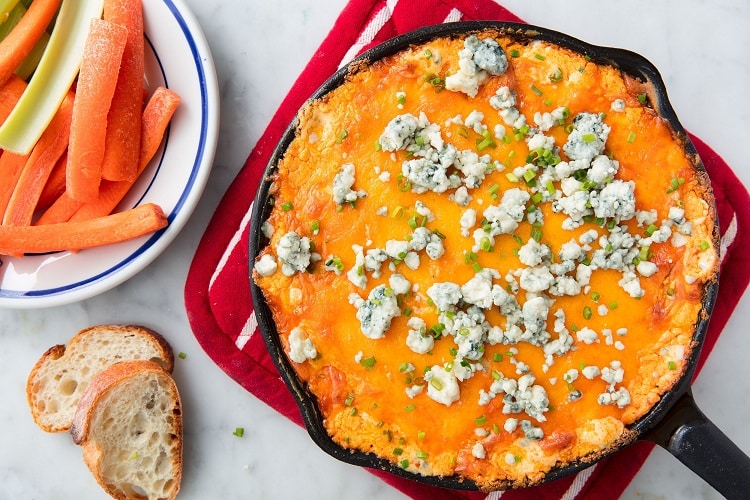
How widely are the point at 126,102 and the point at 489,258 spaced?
1471 mm

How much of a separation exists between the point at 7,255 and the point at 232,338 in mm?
934

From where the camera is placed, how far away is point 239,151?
115 inches

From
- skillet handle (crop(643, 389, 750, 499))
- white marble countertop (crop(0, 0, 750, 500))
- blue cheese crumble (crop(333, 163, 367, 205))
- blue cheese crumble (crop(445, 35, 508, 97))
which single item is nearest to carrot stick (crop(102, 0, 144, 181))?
white marble countertop (crop(0, 0, 750, 500))

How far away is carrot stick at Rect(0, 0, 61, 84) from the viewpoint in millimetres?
2658

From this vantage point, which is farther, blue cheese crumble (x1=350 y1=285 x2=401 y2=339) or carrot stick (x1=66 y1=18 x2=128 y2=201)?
carrot stick (x1=66 y1=18 x2=128 y2=201)

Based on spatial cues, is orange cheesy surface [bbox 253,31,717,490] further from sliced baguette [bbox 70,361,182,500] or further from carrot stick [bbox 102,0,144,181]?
sliced baguette [bbox 70,361,182,500]

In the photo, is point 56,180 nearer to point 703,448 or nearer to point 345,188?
point 345,188

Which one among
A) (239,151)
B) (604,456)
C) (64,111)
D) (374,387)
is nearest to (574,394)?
(604,456)

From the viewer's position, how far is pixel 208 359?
296 centimetres

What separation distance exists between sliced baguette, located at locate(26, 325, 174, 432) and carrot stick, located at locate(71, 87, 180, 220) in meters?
0.50

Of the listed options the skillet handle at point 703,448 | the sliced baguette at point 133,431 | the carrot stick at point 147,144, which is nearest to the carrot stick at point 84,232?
the carrot stick at point 147,144

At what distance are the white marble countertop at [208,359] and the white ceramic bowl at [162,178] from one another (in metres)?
0.22

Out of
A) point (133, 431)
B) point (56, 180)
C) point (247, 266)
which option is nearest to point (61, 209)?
point (56, 180)

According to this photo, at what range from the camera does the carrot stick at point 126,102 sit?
2.64m
